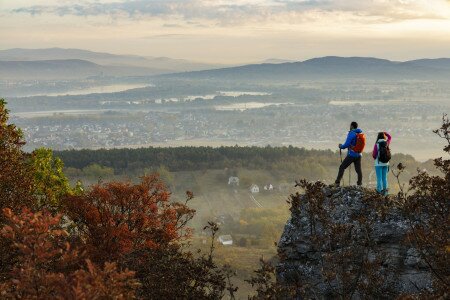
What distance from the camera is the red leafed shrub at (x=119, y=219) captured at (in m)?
26.3

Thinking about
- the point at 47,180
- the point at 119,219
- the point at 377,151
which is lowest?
the point at 119,219

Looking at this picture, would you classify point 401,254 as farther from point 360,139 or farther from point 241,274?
point 241,274

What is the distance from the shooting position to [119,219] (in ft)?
94.0

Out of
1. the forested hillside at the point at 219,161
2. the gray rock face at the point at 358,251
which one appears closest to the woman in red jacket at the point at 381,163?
the gray rock face at the point at 358,251

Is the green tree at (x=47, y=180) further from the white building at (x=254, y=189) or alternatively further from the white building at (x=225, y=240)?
the white building at (x=254, y=189)

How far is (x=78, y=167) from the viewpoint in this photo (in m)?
152

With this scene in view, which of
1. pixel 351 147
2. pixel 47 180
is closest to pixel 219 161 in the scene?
pixel 47 180

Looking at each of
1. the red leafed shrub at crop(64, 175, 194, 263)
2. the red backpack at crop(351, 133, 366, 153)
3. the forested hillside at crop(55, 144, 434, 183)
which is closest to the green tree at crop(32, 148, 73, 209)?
the red leafed shrub at crop(64, 175, 194, 263)

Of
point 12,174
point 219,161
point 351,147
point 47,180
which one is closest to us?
point 351,147

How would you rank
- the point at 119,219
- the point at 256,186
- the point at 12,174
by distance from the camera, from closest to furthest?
the point at 12,174 < the point at 119,219 < the point at 256,186

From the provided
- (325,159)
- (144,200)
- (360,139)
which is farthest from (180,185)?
(360,139)

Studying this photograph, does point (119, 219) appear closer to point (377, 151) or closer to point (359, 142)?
point (359, 142)

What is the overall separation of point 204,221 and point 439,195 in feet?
397

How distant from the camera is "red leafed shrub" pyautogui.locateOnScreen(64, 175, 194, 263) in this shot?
86.4ft
